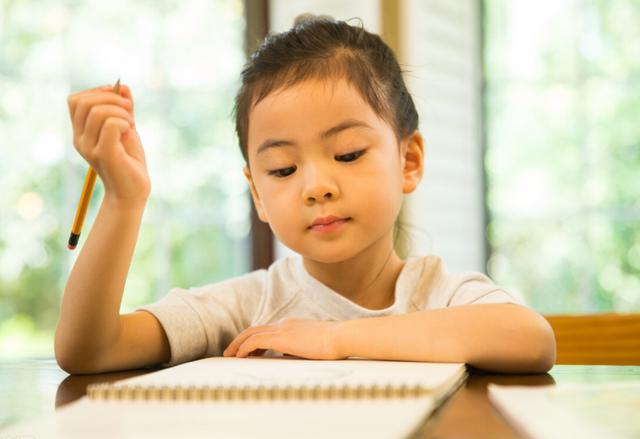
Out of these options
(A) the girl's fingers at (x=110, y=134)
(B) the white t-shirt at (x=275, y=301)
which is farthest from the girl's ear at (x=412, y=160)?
(A) the girl's fingers at (x=110, y=134)

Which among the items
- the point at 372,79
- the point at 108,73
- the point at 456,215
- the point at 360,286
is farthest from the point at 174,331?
the point at 108,73

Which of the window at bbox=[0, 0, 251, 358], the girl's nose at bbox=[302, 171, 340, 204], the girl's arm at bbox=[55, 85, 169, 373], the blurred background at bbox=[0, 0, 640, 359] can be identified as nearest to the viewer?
the girl's arm at bbox=[55, 85, 169, 373]

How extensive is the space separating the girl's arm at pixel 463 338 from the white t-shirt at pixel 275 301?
0.16m

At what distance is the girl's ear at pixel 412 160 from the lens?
52.2 inches

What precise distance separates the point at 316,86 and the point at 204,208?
7.76 ft

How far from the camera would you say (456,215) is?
317cm

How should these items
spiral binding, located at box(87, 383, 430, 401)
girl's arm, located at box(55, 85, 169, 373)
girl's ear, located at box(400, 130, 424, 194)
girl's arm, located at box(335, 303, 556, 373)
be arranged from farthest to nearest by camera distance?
girl's ear, located at box(400, 130, 424, 194) < girl's arm, located at box(55, 85, 169, 373) < girl's arm, located at box(335, 303, 556, 373) < spiral binding, located at box(87, 383, 430, 401)

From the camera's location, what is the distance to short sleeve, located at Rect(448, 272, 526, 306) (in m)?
1.04

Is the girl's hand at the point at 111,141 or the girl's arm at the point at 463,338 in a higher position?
the girl's hand at the point at 111,141

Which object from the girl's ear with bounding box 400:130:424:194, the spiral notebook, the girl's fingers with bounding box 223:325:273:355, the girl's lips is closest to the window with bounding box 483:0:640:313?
the girl's ear with bounding box 400:130:424:194

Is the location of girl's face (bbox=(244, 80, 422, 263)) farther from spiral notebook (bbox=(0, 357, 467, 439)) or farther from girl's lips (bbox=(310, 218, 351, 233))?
spiral notebook (bbox=(0, 357, 467, 439))

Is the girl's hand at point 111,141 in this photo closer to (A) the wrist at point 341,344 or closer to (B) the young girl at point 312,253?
(B) the young girl at point 312,253

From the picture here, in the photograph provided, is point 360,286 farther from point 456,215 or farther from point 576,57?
point 576,57

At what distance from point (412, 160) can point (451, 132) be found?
6.04 ft
